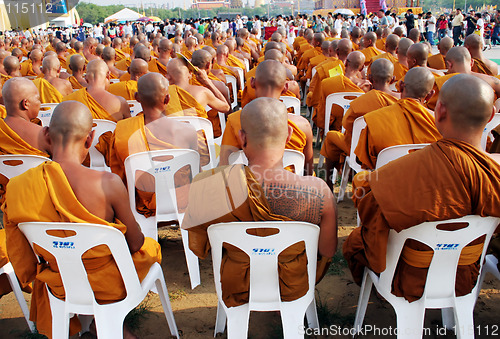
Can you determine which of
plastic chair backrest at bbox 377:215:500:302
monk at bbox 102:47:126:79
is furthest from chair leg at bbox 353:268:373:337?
monk at bbox 102:47:126:79

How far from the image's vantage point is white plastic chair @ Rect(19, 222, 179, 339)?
6.95ft

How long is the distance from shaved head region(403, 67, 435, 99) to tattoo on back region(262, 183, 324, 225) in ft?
5.45

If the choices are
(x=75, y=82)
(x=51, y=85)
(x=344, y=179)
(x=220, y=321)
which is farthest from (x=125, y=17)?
(x=220, y=321)

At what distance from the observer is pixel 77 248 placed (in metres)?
2.15

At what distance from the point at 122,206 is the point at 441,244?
5.36 ft

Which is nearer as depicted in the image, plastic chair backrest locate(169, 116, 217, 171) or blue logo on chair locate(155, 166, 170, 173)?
blue logo on chair locate(155, 166, 170, 173)

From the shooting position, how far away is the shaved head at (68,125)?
93.4 inches

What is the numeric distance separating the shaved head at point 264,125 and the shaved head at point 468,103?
2.74 ft

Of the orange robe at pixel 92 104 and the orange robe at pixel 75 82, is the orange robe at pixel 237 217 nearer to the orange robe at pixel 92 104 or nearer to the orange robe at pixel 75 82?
the orange robe at pixel 92 104

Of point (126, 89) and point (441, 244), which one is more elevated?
point (126, 89)

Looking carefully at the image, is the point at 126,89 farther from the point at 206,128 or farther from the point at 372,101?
the point at 372,101

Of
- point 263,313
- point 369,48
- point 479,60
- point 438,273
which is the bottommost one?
point 263,313

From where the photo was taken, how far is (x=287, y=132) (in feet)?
7.96

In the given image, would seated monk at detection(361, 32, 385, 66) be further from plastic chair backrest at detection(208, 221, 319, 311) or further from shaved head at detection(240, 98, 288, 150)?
plastic chair backrest at detection(208, 221, 319, 311)
